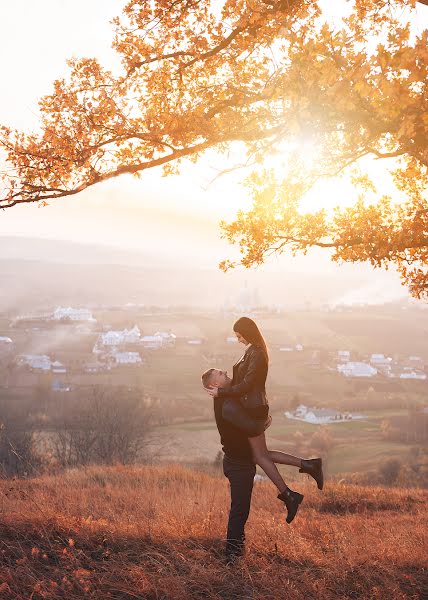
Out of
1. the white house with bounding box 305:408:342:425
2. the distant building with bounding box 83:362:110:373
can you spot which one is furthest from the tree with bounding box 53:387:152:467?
the distant building with bounding box 83:362:110:373

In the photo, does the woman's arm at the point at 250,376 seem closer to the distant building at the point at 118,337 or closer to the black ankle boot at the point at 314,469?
the black ankle boot at the point at 314,469

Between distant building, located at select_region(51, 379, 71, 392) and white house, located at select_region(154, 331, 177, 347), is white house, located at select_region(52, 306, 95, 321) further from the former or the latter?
distant building, located at select_region(51, 379, 71, 392)

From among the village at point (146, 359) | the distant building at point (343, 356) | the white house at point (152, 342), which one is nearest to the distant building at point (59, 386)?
the village at point (146, 359)

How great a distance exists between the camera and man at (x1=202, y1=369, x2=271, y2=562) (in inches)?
212

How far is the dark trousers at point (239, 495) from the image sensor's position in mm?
5414

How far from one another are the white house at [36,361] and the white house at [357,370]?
1336 inches

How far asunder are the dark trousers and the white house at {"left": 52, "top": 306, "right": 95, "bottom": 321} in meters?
85.9

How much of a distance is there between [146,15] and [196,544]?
7.03m

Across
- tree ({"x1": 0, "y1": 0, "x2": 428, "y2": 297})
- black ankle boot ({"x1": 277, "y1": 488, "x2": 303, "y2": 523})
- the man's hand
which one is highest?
tree ({"x1": 0, "y1": 0, "x2": 428, "y2": 297})

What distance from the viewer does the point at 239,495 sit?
5.45 m

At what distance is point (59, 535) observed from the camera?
222 inches

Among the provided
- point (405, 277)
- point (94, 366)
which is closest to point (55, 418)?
point (94, 366)

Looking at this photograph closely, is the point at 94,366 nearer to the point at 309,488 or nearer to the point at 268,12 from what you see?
the point at 309,488

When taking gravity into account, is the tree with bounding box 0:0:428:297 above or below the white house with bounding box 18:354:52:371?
above
